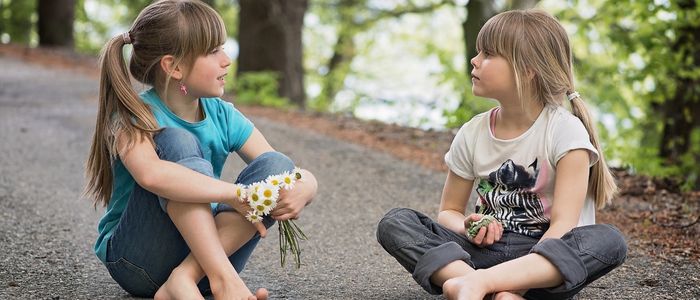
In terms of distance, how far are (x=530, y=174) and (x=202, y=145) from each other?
3.74ft

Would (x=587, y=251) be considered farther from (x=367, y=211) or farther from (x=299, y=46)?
(x=299, y=46)

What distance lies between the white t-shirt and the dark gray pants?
83 mm

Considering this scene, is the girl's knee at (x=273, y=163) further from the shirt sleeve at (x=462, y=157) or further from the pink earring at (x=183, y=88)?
the shirt sleeve at (x=462, y=157)

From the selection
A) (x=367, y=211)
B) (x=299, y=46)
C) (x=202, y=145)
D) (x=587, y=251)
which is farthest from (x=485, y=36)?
(x=299, y=46)

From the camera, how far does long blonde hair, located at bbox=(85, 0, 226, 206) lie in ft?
8.99

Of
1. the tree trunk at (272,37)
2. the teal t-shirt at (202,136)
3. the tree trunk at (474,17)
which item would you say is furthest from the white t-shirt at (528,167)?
the tree trunk at (272,37)

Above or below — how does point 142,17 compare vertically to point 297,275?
above

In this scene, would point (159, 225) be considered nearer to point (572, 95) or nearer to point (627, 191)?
point (572, 95)


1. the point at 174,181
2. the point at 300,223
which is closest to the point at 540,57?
the point at 174,181

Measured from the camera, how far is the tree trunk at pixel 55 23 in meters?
16.4

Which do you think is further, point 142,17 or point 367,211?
point 367,211

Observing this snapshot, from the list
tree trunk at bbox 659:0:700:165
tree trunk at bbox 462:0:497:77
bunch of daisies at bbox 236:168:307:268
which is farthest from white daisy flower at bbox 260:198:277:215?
tree trunk at bbox 462:0:497:77

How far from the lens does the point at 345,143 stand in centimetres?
710

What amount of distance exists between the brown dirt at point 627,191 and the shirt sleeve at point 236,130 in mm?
1990
